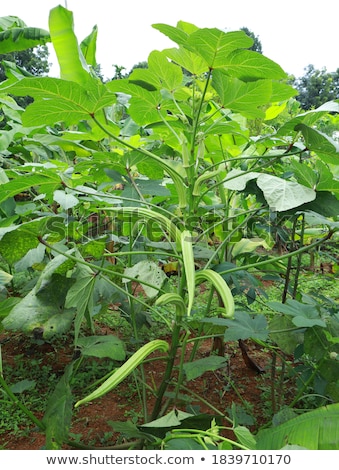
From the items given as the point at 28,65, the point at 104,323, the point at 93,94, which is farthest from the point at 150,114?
the point at 28,65

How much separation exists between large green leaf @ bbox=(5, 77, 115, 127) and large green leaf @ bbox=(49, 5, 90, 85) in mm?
918

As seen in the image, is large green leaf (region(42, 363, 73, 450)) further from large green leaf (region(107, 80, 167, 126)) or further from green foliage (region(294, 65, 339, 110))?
green foliage (region(294, 65, 339, 110))

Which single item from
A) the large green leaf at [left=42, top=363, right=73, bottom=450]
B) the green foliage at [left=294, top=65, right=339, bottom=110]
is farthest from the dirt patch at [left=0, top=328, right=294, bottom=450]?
the green foliage at [left=294, top=65, right=339, bottom=110]

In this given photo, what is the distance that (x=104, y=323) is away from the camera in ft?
7.25

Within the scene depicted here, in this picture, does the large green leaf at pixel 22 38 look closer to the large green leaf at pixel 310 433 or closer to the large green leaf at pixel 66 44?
the large green leaf at pixel 66 44

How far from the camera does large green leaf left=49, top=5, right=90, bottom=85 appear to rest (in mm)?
1794

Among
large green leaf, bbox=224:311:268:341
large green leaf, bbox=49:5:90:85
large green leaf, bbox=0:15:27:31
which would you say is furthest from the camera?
large green leaf, bbox=0:15:27:31

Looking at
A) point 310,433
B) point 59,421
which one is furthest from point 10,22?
point 310,433

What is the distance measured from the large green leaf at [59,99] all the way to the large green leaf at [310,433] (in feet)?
2.77

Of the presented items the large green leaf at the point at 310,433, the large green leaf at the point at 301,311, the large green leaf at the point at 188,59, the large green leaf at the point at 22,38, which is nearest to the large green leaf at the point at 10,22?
the large green leaf at the point at 22,38

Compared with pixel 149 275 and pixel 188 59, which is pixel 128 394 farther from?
pixel 188 59

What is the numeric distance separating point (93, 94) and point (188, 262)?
46cm

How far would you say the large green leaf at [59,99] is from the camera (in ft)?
2.76

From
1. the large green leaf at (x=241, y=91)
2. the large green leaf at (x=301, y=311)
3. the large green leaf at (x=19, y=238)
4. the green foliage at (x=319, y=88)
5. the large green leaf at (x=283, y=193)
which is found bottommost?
the large green leaf at (x=301, y=311)
